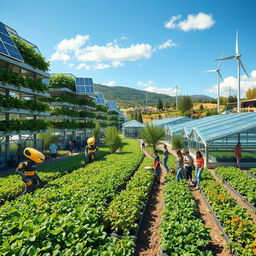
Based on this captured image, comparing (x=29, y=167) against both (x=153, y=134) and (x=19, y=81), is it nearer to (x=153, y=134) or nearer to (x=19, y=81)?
(x=19, y=81)

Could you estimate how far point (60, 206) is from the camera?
700 centimetres

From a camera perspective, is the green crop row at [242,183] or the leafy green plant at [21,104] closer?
the green crop row at [242,183]

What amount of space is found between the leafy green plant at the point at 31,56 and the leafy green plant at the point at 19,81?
1.84 metres

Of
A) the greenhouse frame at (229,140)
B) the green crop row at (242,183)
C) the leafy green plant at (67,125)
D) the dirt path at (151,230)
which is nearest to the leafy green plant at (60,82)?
the leafy green plant at (67,125)

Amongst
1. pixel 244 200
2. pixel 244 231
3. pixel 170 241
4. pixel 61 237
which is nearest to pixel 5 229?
pixel 61 237

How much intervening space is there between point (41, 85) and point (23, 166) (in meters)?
13.6

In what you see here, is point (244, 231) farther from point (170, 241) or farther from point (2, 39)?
point (2, 39)

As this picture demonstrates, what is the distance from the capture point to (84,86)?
1336 inches

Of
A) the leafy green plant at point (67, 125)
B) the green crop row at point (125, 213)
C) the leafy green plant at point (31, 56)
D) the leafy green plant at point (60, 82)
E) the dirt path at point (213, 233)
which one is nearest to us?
the dirt path at point (213, 233)

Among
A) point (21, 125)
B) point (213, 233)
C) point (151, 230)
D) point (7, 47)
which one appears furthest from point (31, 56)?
point (213, 233)

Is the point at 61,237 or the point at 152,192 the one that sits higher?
the point at 61,237

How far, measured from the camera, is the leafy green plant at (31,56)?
18750 mm

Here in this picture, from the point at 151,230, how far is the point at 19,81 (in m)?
16.7

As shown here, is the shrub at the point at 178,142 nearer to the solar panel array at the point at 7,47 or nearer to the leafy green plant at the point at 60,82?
the leafy green plant at the point at 60,82
